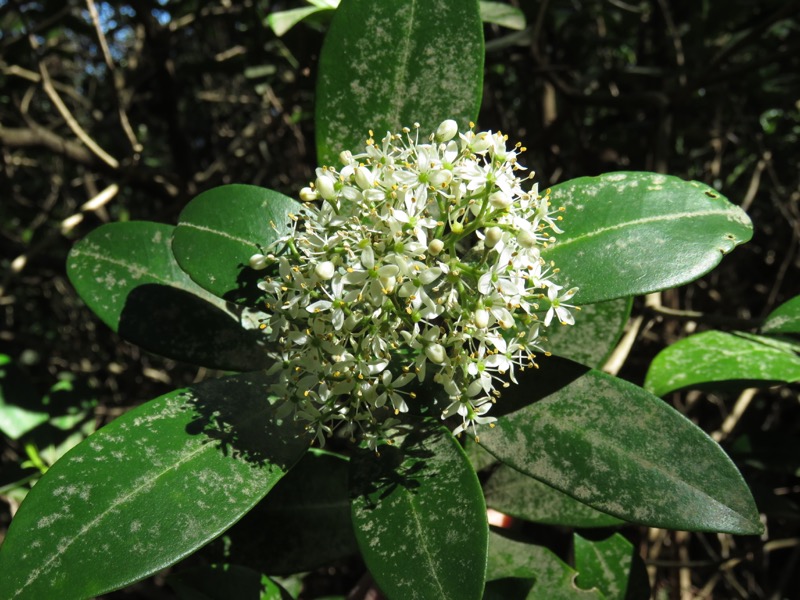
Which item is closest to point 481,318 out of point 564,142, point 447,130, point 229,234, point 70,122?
point 447,130

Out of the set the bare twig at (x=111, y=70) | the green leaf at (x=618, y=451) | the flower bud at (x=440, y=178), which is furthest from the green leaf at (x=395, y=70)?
the bare twig at (x=111, y=70)

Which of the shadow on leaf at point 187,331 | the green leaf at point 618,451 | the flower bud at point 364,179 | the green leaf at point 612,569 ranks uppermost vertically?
the flower bud at point 364,179

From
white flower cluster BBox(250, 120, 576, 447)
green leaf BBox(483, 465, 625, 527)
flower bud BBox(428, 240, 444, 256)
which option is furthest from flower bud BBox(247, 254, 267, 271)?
green leaf BBox(483, 465, 625, 527)

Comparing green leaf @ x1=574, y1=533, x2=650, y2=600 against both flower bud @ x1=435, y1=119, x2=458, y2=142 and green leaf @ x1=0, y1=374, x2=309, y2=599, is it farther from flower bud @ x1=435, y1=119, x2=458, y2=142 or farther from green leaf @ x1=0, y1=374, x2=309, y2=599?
flower bud @ x1=435, y1=119, x2=458, y2=142

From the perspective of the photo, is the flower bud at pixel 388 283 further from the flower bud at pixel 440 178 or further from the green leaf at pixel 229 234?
the green leaf at pixel 229 234

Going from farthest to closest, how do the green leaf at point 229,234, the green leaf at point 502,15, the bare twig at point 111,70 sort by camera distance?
the bare twig at point 111,70
the green leaf at point 502,15
the green leaf at point 229,234

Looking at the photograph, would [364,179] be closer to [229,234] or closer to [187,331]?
[229,234]
